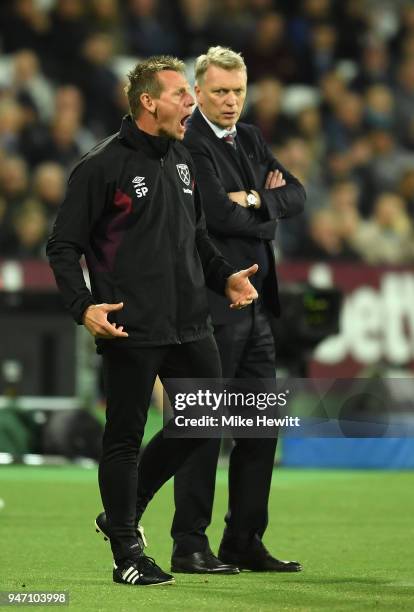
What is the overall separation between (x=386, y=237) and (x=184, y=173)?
7.78m

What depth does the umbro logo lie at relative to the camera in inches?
195

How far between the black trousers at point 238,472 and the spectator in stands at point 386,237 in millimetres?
6568

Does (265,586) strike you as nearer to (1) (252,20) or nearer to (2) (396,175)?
(2) (396,175)

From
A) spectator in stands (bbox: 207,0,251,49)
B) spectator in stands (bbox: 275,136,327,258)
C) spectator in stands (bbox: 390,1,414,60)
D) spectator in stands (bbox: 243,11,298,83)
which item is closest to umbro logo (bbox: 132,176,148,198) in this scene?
spectator in stands (bbox: 275,136,327,258)

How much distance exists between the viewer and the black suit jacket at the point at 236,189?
18.4 ft

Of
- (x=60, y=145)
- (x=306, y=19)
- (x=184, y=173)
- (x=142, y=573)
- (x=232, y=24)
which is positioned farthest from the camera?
(x=306, y=19)

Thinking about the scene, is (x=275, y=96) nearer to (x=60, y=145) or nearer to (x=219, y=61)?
(x=60, y=145)

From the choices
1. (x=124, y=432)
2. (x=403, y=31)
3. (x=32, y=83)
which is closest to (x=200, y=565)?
(x=124, y=432)

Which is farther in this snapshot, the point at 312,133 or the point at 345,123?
the point at 345,123

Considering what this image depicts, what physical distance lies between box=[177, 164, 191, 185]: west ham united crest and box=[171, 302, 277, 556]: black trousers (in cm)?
70

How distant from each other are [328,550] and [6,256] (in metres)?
5.73

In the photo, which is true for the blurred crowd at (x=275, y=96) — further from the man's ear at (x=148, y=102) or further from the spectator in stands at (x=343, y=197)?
the man's ear at (x=148, y=102)

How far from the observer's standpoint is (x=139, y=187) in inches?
196

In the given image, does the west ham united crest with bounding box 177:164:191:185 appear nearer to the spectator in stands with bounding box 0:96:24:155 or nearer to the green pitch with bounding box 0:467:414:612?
the green pitch with bounding box 0:467:414:612
